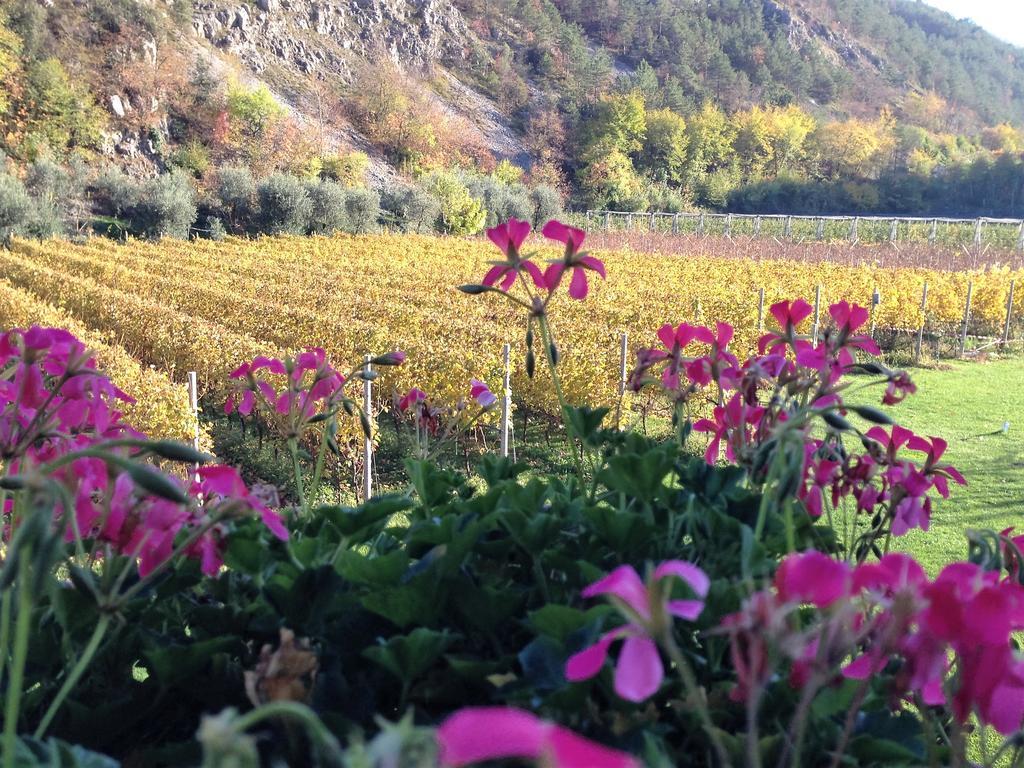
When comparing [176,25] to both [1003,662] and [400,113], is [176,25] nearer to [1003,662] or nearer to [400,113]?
[400,113]

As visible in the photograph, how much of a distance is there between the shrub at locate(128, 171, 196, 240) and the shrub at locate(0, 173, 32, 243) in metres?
3.16

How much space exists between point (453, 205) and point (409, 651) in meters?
28.0

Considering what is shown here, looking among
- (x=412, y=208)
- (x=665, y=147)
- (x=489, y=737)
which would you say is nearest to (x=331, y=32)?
(x=665, y=147)

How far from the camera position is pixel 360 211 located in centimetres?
2470

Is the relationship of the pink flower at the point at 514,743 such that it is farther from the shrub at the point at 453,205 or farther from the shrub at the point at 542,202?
the shrub at the point at 542,202

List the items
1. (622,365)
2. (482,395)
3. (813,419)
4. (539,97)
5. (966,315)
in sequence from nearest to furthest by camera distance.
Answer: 1. (813,419)
2. (482,395)
3. (622,365)
4. (966,315)
5. (539,97)

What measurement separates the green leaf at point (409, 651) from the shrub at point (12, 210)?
1994 centimetres

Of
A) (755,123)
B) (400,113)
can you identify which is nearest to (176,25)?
(400,113)

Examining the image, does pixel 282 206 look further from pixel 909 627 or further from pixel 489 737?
pixel 489 737

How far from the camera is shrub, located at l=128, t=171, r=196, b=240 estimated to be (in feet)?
70.1

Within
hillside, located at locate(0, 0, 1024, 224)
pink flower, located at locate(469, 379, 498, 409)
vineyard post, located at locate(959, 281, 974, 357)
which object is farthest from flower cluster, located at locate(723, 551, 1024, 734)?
hillside, located at locate(0, 0, 1024, 224)

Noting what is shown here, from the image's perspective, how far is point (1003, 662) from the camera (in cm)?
51

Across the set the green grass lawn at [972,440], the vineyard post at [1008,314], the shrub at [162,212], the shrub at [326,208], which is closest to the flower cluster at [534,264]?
the green grass lawn at [972,440]

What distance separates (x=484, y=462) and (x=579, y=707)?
566 mm
